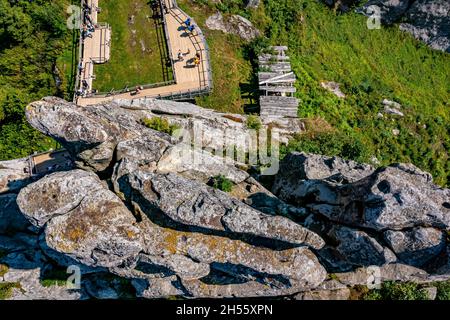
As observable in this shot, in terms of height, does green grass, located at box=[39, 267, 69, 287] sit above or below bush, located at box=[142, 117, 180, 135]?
below

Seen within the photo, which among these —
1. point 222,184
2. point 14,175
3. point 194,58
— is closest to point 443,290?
point 222,184

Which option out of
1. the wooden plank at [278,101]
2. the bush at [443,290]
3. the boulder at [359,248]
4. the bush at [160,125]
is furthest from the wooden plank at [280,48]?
the bush at [443,290]

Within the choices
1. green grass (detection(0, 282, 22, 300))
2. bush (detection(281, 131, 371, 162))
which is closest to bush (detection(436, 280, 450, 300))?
bush (detection(281, 131, 371, 162))

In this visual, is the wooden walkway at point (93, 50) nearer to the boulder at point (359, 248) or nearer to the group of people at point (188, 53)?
the group of people at point (188, 53)

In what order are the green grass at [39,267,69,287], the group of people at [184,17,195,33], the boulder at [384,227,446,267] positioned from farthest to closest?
the group of people at [184,17,195,33], the green grass at [39,267,69,287], the boulder at [384,227,446,267]

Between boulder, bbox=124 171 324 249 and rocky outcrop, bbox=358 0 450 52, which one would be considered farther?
rocky outcrop, bbox=358 0 450 52

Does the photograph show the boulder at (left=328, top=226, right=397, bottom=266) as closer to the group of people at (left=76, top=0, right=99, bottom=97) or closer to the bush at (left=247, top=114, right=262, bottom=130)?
the bush at (left=247, top=114, right=262, bottom=130)
